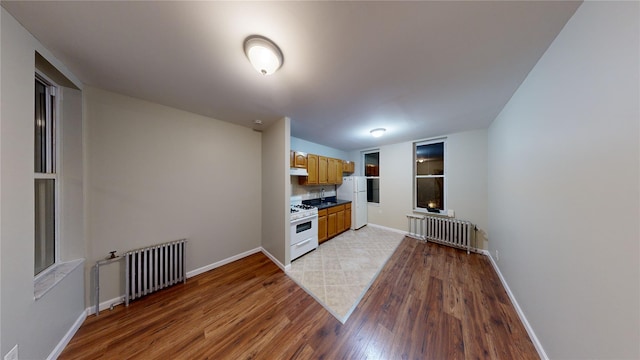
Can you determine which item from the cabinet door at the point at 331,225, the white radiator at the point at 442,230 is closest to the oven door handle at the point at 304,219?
the cabinet door at the point at 331,225

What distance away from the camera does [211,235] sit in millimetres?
2666

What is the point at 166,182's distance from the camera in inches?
89.3

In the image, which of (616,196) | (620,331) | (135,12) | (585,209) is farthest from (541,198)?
(135,12)

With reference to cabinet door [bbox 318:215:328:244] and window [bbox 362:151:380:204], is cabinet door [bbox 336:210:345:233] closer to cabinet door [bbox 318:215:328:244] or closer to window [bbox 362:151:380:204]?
cabinet door [bbox 318:215:328:244]

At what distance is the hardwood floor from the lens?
140 centimetres

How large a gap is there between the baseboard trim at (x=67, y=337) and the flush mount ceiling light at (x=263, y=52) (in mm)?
2827

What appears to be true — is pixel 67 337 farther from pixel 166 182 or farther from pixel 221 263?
pixel 166 182

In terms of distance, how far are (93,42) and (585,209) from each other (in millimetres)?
3560

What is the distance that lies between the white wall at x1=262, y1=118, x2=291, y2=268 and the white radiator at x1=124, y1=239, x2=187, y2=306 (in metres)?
1.23

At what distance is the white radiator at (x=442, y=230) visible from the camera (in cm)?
325

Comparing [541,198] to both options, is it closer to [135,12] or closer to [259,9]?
[259,9]

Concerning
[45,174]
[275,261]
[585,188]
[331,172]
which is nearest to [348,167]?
[331,172]

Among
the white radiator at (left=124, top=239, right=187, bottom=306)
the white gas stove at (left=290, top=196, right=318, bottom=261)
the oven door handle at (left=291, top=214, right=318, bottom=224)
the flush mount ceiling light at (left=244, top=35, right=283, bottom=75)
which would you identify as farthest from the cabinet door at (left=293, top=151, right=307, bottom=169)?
the white radiator at (left=124, top=239, right=187, bottom=306)

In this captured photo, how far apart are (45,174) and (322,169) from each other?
3492 millimetres
